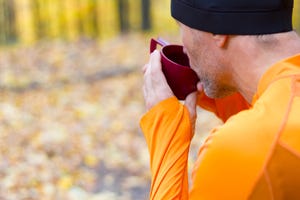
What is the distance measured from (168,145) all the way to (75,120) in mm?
5994

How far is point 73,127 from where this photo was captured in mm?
7969

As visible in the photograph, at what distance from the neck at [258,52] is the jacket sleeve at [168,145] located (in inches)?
15.0

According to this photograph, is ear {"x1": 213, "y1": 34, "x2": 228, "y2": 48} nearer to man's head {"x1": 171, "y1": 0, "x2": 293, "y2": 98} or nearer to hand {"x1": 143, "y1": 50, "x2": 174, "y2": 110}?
man's head {"x1": 171, "y1": 0, "x2": 293, "y2": 98}

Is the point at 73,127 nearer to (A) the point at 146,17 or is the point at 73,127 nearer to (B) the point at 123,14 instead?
(A) the point at 146,17

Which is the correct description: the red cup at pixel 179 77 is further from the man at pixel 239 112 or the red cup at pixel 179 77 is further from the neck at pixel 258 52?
the neck at pixel 258 52

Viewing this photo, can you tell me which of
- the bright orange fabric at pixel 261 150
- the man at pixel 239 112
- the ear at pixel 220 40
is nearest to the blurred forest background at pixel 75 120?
the man at pixel 239 112

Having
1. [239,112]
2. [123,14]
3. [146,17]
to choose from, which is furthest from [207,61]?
[123,14]

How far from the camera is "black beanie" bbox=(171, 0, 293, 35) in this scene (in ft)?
7.06

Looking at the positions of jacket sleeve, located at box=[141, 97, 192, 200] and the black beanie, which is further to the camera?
jacket sleeve, located at box=[141, 97, 192, 200]

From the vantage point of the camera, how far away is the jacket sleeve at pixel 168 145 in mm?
2387

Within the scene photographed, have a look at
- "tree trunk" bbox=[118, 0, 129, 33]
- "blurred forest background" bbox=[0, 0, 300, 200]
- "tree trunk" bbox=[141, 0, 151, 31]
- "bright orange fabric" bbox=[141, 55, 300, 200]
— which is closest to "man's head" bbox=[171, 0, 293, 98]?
"bright orange fabric" bbox=[141, 55, 300, 200]

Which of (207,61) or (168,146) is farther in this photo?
(168,146)

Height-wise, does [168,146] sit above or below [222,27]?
below

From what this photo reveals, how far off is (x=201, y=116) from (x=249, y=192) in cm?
692
